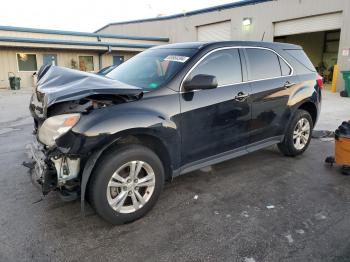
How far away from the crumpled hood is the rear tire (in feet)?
9.00

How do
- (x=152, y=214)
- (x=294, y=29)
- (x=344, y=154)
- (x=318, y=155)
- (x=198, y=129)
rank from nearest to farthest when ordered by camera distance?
(x=152, y=214)
(x=198, y=129)
(x=344, y=154)
(x=318, y=155)
(x=294, y=29)

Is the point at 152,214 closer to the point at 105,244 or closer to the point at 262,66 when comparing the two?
the point at 105,244

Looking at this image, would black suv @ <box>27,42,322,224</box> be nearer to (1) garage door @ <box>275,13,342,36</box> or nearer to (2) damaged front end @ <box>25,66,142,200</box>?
(2) damaged front end @ <box>25,66,142,200</box>

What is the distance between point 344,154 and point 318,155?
95cm

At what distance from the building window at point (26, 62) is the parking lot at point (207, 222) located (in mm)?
17488

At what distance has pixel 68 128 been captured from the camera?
2.64 m

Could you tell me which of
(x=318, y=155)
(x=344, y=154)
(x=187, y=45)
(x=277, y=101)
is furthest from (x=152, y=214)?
(x=318, y=155)

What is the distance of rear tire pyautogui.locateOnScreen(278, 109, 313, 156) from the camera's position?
468cm

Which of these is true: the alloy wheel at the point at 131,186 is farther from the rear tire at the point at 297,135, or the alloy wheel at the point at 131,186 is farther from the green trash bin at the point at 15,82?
the green trash bin at the point at 15,82

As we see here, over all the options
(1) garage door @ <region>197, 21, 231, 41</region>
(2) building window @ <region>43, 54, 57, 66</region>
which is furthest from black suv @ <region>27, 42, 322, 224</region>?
(2) building window @ <region>43, 54, 57, 66</region>

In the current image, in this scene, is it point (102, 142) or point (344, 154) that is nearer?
point (102, 142)

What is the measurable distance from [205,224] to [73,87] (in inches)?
71.6

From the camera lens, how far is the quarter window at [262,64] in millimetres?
4047

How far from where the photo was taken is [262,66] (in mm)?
4203
